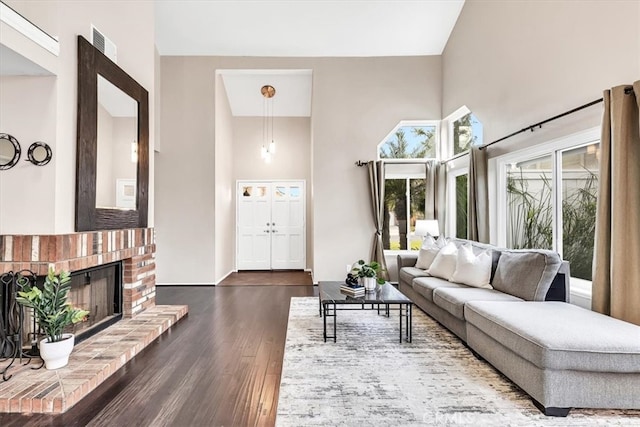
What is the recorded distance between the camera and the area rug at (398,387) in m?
2.04

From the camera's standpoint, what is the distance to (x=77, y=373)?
247cm

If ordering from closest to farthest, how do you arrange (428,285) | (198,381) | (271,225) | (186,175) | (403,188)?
1. (198,381)
2. (428,285)
3. (186,175)
4. (403,188)
5. (271,225)

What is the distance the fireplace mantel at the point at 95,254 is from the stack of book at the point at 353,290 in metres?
2.26

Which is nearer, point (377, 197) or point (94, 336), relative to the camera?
point (94, 336)

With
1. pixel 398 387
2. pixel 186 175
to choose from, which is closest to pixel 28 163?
pixel 398 387

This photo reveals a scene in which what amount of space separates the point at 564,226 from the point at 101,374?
4.22 m

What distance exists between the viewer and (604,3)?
292cm

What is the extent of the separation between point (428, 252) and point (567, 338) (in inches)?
108

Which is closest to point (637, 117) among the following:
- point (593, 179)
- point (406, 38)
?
point (593, 179)

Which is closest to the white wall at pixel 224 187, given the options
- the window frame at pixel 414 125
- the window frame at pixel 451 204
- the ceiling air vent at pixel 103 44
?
the ceiling air vent at pixel 103 44

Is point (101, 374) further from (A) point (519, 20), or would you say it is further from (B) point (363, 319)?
(A) point (519, 20)

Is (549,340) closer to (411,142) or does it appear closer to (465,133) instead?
(465,133)

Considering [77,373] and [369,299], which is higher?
[369,299]

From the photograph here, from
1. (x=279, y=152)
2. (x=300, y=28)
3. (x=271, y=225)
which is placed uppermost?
(x=300, y=28)
